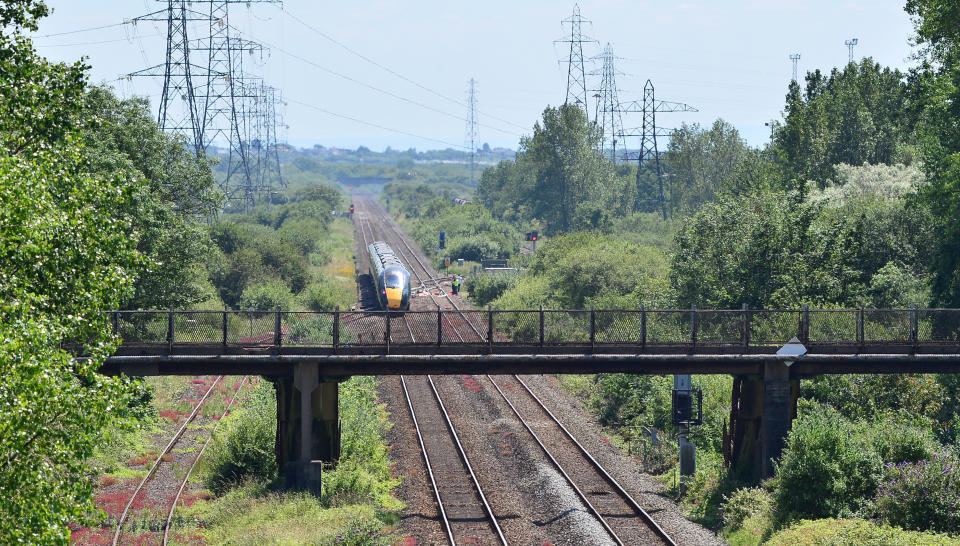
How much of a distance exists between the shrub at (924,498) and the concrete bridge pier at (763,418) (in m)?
4.27

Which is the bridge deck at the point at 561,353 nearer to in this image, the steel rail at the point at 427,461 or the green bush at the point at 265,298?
the steel rail at the point at 427,461

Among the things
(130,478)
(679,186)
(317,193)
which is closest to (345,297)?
(130,478)

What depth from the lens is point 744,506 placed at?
2459 centimetres

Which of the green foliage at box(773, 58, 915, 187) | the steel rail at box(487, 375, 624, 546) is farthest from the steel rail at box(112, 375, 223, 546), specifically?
the green foliage at box(773, 58, 915, 187)

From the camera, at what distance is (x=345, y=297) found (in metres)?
67.4

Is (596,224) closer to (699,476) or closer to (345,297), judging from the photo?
(345,297)

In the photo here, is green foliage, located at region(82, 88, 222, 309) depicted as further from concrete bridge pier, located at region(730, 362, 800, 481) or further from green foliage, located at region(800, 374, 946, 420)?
green foliage, located at region(800, 374, 946, 420)

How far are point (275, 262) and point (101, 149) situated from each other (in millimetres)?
34059

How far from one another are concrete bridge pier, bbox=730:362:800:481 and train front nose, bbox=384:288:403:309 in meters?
28.8

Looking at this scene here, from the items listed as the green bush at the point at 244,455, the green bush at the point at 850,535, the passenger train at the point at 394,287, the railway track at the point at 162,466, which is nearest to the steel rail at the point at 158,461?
the railway track at the point at 162,466

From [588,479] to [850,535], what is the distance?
940cm

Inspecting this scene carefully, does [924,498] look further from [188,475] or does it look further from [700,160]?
[700,160]

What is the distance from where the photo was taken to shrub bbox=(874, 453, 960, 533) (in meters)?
21.3

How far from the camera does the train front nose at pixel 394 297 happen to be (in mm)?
54688
